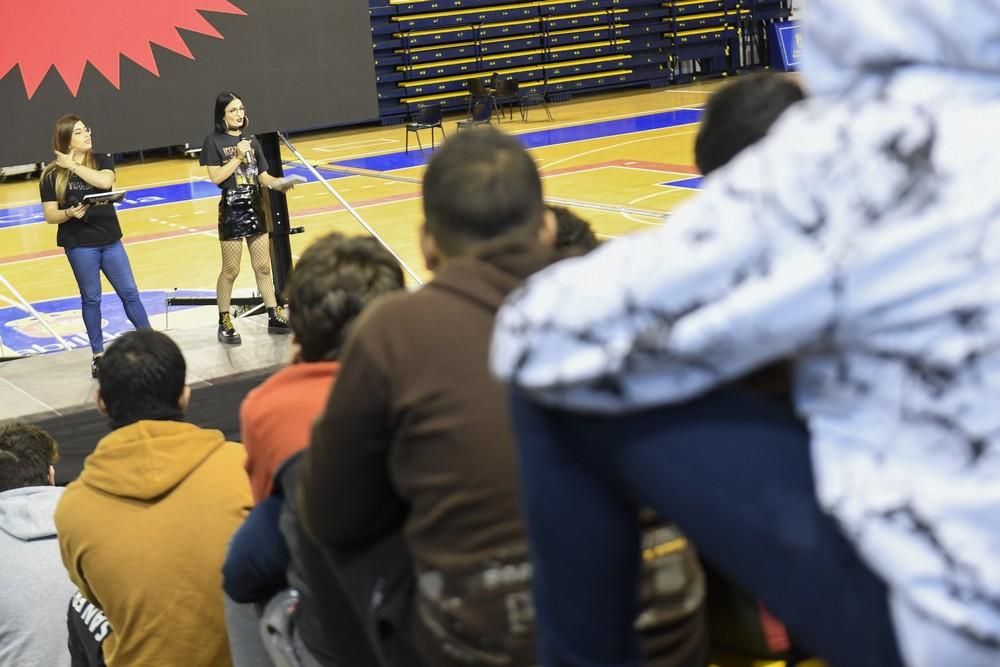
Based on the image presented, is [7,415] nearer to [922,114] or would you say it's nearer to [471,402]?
[471,402]

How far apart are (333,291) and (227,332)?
5.17 m

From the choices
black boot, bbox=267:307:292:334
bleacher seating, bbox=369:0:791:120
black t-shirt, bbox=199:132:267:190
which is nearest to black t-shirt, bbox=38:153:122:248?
black t-shirt, bbox=199:132:267:190

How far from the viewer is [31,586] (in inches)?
106

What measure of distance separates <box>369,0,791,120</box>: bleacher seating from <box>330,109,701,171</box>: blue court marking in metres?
3.19

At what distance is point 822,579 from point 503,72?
2007 cm

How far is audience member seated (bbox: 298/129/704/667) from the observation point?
4.23ft

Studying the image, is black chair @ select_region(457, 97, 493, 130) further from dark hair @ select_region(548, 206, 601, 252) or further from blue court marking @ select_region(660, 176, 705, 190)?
dark hair @ select_region(548, 206, 601, 252)

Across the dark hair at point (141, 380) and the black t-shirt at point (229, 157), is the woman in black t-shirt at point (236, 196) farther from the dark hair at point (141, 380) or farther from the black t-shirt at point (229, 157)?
the dark hair at point (141, 380)

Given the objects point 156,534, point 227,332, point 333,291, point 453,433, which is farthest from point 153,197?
point 453,433

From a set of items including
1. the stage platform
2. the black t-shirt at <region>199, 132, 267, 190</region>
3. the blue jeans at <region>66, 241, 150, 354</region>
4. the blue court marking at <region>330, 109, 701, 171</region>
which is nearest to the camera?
the stage platform

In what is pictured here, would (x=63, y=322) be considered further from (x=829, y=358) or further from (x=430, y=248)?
(x=829, y=358)

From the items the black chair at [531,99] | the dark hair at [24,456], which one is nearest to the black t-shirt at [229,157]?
the dark hair at [24,456]

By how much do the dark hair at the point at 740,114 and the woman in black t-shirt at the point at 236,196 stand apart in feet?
17.6

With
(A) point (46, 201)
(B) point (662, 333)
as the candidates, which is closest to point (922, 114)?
(B) point (662, 333)
